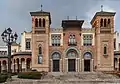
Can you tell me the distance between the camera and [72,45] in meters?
55.2

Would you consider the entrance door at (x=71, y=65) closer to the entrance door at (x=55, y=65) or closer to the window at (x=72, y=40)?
the entrance door at (x=55, y=65)

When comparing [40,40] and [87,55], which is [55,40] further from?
[87,55]

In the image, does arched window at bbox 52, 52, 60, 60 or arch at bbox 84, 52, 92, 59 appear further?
arch at bbox 84, 52, 92, 59

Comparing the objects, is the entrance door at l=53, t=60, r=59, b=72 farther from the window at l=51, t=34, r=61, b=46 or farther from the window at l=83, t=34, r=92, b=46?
the window at l=83, t=34, r=92, b=46

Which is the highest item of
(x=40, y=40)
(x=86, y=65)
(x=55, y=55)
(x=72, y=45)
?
(x=40, y=40)

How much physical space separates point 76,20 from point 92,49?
5.81 m

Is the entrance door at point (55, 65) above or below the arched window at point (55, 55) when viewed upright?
below

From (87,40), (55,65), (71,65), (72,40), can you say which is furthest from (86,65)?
(55,65)

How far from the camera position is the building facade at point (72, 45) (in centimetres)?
5381

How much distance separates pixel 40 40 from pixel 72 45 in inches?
224

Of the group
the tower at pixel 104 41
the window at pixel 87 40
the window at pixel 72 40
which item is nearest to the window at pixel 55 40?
the window at pixel 72 40

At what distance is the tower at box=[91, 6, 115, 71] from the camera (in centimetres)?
5353

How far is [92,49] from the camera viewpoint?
5525 cm

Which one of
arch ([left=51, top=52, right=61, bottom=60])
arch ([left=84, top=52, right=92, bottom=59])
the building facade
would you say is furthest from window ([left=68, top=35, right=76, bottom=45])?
arch ([left=51, top=52, right=61, bottom=60])
